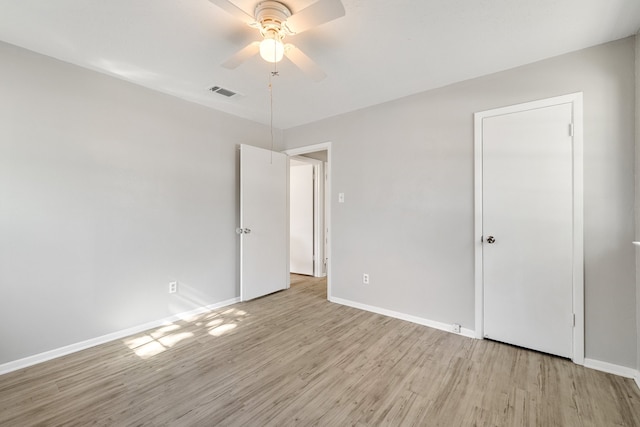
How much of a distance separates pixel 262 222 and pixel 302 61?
2.30 m

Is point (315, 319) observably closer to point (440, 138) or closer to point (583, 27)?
point (440, 138)

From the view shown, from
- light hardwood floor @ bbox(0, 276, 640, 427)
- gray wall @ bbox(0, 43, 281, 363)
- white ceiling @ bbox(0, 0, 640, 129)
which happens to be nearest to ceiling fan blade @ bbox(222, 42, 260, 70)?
white ceiling @ bbox(0, 0, 640, 129)

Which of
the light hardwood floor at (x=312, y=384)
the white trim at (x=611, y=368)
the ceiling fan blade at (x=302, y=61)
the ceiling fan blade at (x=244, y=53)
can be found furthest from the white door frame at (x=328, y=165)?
the white trim at (x=611, y=368)

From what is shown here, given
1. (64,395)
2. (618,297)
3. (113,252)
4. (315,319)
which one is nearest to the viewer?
(64,395)

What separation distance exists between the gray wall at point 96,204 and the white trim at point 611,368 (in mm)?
3522

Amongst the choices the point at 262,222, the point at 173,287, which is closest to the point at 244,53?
the point at 262,222

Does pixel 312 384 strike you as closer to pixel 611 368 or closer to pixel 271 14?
pixel 611 368

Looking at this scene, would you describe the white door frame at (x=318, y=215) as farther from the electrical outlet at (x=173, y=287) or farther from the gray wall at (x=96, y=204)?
the electrical outlet at (x=173, y=287)

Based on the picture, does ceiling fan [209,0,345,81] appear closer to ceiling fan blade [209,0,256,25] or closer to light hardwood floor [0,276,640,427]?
ceiling fan blade [209,0,256,25]

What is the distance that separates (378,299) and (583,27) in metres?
2.84

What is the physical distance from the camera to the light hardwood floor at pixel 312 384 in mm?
1568

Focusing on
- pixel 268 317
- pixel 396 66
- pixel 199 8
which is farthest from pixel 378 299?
pixel 199 8

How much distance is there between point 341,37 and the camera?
6.27 feet

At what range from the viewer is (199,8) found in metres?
1.63
